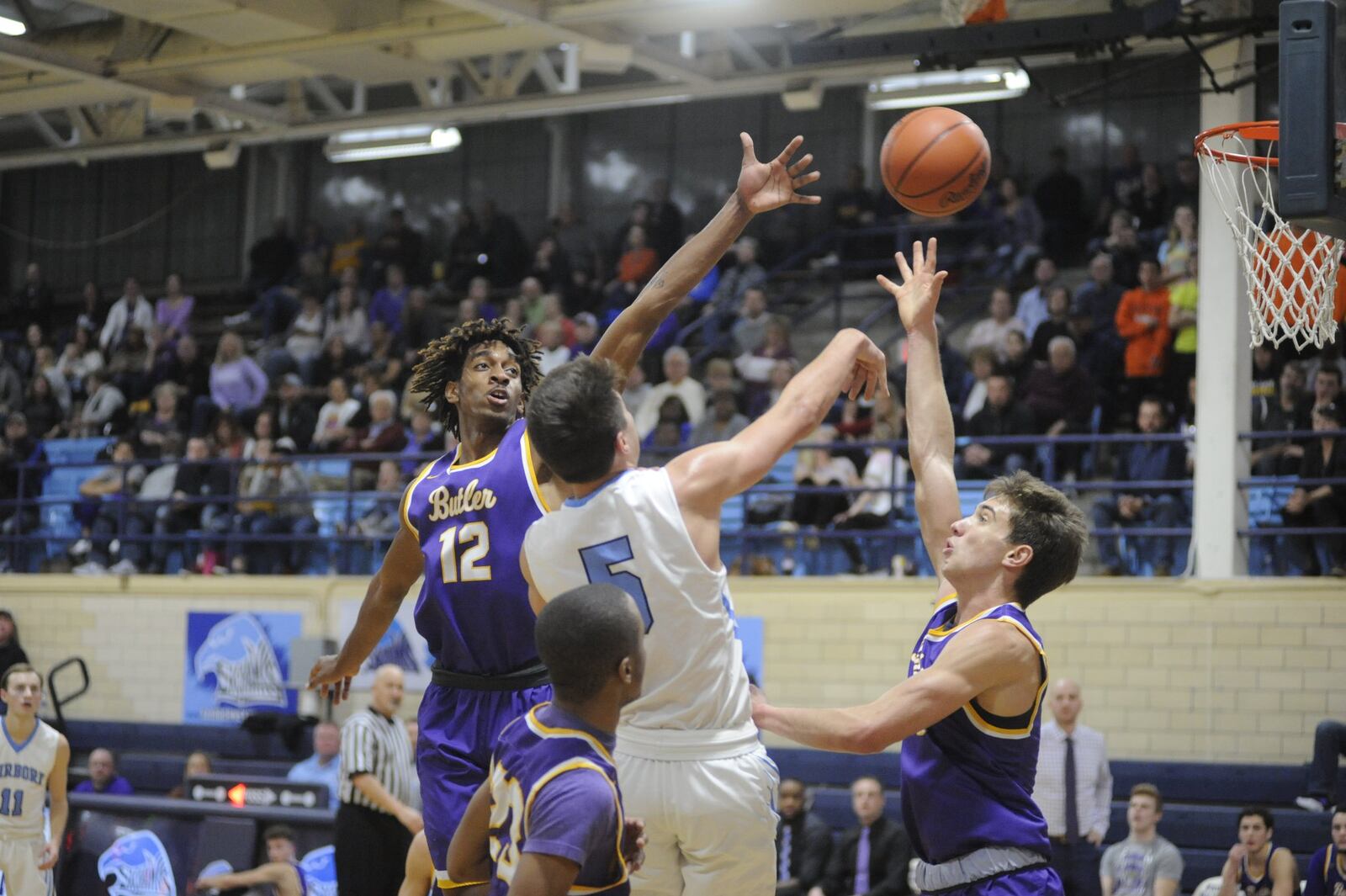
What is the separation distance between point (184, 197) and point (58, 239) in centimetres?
232

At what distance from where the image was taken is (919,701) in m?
3.95

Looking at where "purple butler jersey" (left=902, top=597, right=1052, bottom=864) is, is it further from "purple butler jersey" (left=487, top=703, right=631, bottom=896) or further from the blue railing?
the blue railing

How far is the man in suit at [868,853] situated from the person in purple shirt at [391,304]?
9.03m

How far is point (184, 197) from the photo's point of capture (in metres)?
22.8

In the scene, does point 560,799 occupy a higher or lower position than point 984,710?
lower

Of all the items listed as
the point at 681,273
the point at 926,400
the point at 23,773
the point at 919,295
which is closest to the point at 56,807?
the point at 23,773

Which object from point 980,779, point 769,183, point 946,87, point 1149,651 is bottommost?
point 1149,651

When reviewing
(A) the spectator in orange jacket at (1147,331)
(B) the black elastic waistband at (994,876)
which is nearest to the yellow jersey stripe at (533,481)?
(B) the black elastic waistband at (994,876)

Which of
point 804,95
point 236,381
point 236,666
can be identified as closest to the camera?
point 804,95

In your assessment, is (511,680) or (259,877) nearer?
(511,680)

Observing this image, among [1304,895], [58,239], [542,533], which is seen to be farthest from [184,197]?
[542,533]

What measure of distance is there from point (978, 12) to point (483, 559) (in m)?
7.90

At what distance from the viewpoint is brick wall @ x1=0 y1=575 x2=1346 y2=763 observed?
1115 centimetres

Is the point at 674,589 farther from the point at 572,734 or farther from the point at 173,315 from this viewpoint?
the point at 173,315
